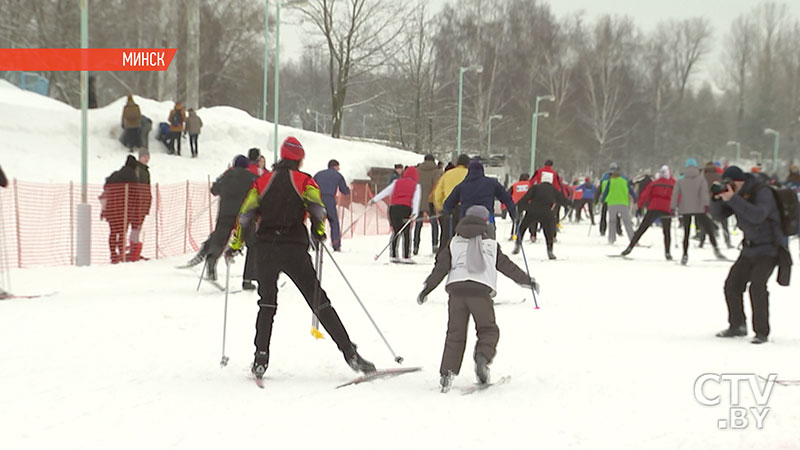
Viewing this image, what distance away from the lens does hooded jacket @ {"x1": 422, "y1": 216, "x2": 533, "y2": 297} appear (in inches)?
206

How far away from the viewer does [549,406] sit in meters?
4.91

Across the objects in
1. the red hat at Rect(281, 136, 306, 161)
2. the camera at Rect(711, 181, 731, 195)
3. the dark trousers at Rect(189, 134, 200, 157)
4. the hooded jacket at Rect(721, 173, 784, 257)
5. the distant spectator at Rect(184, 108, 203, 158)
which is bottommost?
the hooded jacket at Rect(721, 173, 784, 257)

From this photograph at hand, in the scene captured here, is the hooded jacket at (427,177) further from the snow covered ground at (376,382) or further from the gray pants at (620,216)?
the gray pants at (620,216)

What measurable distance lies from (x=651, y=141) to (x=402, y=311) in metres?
61.8

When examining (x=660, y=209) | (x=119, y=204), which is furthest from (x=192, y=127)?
(x=660, y=209)

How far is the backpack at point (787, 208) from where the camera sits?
271 inches

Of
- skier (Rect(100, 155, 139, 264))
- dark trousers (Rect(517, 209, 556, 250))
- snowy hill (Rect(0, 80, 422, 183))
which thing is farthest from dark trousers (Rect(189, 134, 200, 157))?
dark trousers (Rect(517, 209, 556, 250))

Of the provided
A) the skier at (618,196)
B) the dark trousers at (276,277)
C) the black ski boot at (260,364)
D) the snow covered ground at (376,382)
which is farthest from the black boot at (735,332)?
the skier at (618,196)

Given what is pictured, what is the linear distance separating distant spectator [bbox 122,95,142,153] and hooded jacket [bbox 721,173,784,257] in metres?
19.7

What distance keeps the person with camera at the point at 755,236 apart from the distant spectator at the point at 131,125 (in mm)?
19571

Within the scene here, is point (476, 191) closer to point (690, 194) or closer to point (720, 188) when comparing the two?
point (720, 188)

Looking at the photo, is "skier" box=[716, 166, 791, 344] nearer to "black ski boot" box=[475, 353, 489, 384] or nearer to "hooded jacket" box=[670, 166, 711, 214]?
"black ski boot" box=[475, 353, 489, 384]

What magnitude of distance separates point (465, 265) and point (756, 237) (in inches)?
123

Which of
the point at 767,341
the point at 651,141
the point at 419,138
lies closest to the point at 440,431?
the point at 767,341
